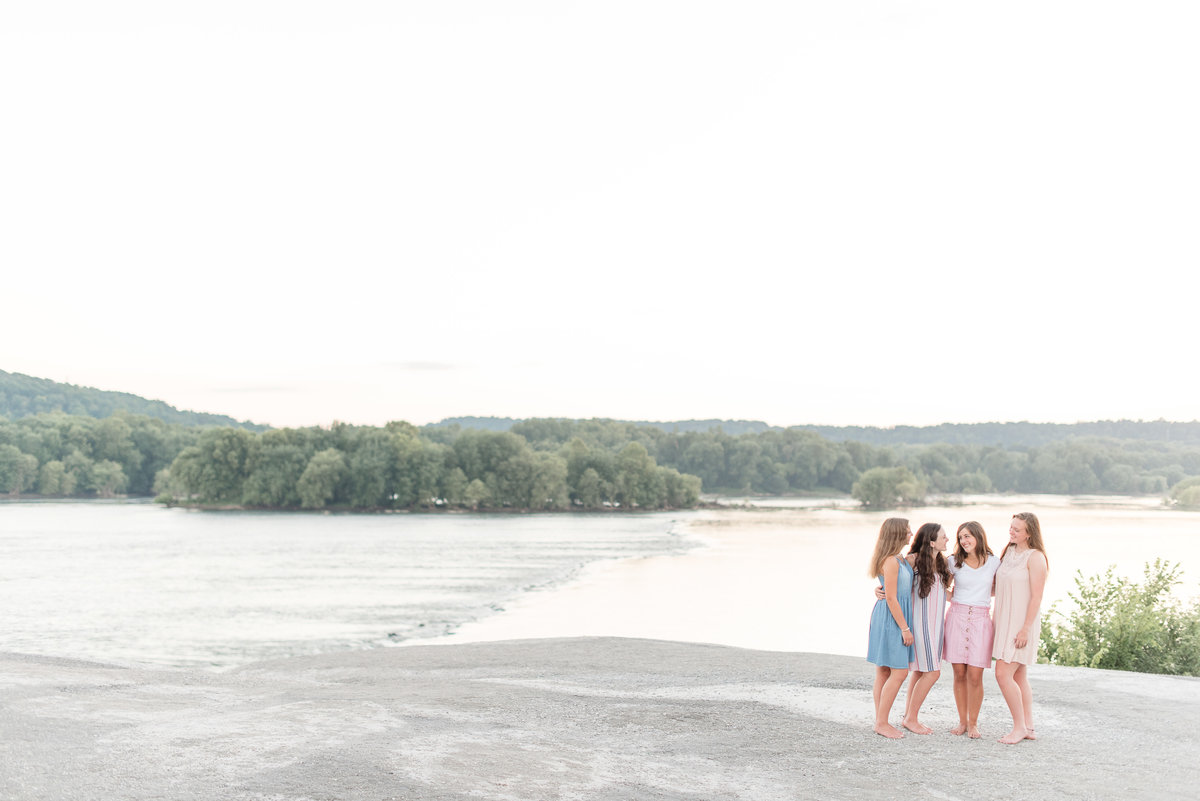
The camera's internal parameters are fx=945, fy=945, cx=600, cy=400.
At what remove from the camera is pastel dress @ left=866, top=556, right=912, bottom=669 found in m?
8.58

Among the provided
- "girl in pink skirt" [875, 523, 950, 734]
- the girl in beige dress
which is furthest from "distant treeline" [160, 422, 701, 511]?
the girl in beige dress

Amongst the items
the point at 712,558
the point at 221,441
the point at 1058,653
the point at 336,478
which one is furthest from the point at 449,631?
the point at 221,441

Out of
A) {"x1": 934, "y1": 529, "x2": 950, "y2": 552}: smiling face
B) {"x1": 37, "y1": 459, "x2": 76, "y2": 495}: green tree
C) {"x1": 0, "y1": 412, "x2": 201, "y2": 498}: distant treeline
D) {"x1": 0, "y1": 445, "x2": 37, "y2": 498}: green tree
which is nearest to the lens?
{"x1": 934, "y1": 529, "x2": 950, "y2": 552}: smiling face

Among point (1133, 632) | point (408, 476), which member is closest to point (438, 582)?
point (1133, 632)

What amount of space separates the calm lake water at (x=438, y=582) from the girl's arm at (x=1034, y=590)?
14990 millimetres

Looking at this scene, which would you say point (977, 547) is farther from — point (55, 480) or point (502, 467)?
point (55, 480)

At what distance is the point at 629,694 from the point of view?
1175cm

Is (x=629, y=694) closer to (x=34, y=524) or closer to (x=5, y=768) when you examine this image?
(x=5, y=768)

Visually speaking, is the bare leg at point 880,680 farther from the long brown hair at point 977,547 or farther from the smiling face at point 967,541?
the smiling face at point 967,541

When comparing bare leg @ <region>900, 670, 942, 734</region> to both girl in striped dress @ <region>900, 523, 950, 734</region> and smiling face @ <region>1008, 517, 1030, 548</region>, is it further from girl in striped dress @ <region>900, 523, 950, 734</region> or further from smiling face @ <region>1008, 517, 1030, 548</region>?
smiling face @ <region>1008, 517, 1030, 548</region>

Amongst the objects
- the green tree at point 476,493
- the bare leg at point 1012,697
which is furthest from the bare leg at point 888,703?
the green tree at point 476,493

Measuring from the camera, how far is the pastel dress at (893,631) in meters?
8.58

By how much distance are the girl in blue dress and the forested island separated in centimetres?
10094

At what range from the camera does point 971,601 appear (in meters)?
8.54
